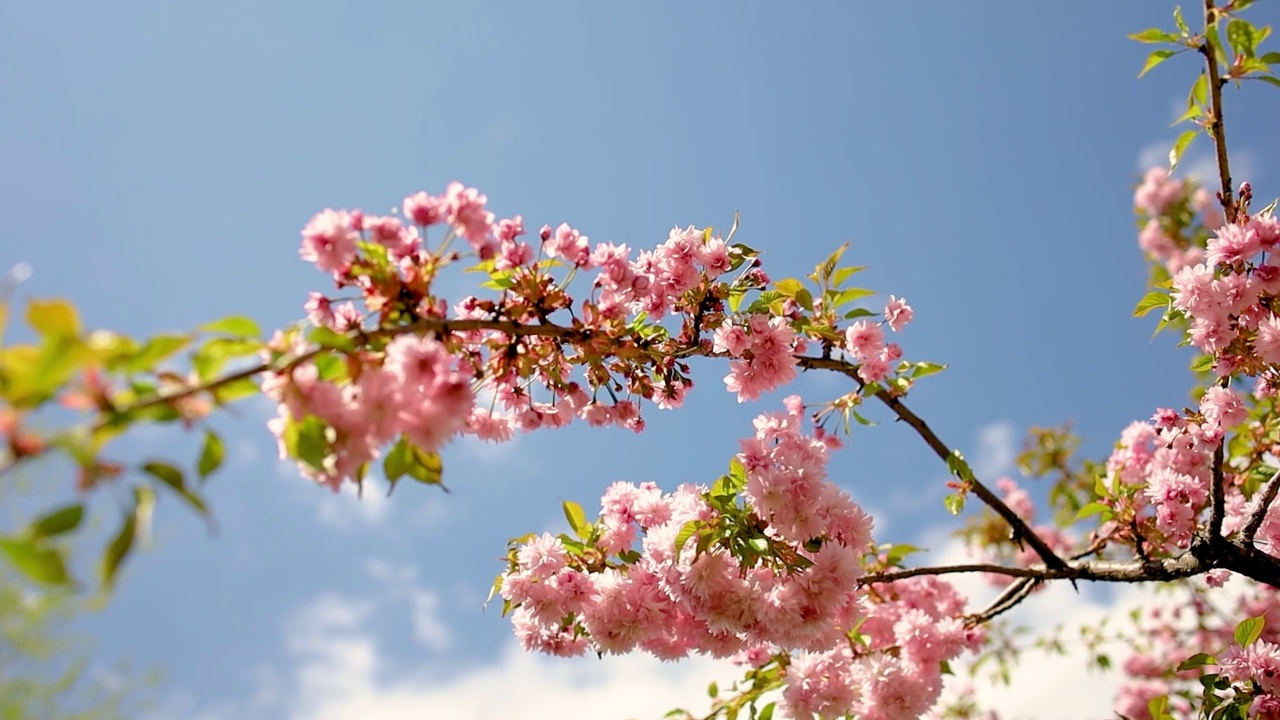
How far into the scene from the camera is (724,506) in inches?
96.0

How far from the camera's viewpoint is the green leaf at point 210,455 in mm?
1364

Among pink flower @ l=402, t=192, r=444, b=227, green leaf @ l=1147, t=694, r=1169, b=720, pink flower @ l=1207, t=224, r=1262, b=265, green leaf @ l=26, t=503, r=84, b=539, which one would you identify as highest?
pink flower @ l=1207, t=224, r=1262, b=265

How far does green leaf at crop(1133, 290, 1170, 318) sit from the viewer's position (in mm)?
2883

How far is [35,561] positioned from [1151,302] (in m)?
3.24

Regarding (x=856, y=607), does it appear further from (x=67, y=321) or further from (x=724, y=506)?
(x=67, y=321)

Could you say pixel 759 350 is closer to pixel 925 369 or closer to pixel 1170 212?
pixel 925 369

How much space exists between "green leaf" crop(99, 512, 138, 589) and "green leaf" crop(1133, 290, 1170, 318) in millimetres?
3108

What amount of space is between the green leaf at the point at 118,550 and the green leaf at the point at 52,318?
27 centimetres

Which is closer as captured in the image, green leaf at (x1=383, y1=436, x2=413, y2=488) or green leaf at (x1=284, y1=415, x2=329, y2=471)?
green leaf at (x1=284, y1=415, x2=329, y2=471)

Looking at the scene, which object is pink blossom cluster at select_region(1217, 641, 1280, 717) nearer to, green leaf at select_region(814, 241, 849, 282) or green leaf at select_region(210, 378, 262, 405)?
green leaf at select_region(814, 241, 849, 282)

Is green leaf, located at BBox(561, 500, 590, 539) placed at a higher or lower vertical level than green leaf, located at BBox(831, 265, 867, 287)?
lower

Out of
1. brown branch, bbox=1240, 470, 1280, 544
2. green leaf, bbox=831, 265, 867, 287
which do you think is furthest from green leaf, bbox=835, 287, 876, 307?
brown branch, bbox=1240, 470, 1280, 544

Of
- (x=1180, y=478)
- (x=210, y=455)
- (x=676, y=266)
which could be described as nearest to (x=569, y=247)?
(x=676, y=266)

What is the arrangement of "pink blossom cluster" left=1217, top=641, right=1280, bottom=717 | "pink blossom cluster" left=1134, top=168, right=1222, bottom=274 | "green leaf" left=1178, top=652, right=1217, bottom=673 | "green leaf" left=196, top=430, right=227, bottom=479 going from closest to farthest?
"green leaf" left=196, top=430, right=227, bottom=479 < "pink blossom cluster" left=1217, top=641, right=1280, bottom=717 < "green leaf" left=1178, top=652, right=1217, bottom=673 < "pink blossom cluster" left=1134, top=168, right=1222, bottom=274
